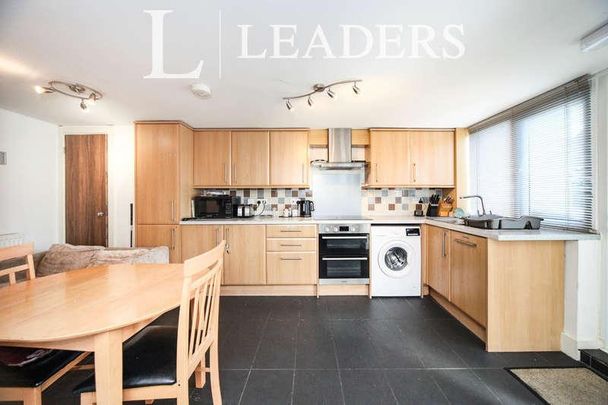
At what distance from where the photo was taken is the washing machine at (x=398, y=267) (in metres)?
3.11

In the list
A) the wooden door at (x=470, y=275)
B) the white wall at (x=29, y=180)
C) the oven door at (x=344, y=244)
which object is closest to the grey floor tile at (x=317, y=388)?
the wooden door at (x=470, y=275)

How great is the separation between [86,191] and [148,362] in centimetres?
336

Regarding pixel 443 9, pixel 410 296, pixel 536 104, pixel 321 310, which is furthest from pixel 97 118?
pixel 536 104

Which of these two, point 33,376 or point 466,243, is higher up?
point 466,243

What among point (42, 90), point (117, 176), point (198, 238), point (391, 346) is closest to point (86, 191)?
point (117, 176)

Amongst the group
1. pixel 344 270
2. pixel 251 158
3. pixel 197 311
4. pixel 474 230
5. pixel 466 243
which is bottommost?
pixel 344 270

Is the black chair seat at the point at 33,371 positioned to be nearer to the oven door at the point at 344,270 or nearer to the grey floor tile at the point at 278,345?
the grey floor tile at the point at 278,345

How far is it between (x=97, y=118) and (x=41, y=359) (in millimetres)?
2955

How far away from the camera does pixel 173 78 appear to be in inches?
80.5

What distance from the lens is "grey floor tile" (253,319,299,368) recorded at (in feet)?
6.19

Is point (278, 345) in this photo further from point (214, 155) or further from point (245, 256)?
point (214, 155)

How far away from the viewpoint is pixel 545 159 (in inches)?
91.0

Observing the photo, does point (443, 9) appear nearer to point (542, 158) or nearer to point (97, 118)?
point (542, 158)

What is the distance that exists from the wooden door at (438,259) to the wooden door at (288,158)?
67.6 inches
